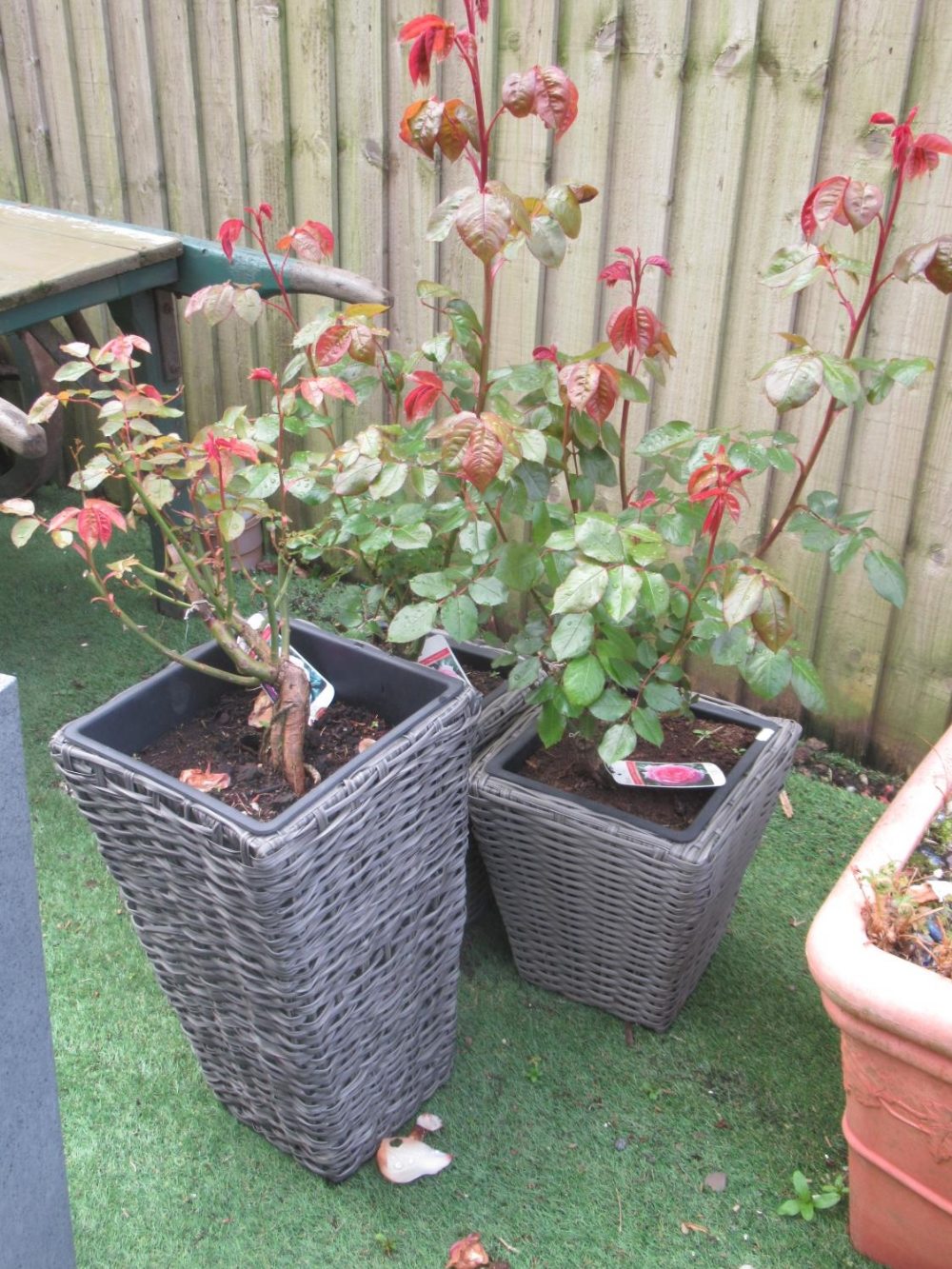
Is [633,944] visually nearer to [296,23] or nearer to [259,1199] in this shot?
[259,1199]

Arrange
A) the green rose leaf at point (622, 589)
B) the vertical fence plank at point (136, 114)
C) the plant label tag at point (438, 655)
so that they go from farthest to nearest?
the vertical fence plank at point (136, 114), the plant label tag at point (438, 655), the green rose leaf at point (622, 589)

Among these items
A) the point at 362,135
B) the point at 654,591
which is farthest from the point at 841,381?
the point at 362,135

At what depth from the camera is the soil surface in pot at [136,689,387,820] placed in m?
1.48

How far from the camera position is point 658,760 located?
188cm

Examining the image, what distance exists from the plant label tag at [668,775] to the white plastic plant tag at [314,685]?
0.47m

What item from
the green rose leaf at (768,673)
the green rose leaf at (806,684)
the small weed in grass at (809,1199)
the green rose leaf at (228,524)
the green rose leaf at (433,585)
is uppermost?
the green rose leaf at (228,524)

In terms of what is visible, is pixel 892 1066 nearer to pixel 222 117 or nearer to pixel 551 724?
pixel 551 724

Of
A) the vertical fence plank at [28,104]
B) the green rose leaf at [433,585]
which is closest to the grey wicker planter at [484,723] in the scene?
the green rose leaf at [433,585]

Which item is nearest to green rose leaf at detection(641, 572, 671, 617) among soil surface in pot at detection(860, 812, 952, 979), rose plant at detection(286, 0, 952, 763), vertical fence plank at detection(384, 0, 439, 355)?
rose plant at detection(286, 0, 952, 763)

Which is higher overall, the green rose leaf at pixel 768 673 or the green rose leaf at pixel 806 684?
the green rose leaf at pixel 768 673

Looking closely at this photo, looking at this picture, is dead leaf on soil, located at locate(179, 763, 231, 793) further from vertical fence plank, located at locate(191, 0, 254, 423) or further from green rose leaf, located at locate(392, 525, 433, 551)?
vertical fence plank, located at locate(191, 0, 254, 423)

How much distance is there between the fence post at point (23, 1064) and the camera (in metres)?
1.13

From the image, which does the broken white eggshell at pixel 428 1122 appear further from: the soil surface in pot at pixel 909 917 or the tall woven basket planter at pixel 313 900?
the soil surface in pot at pixel 909 917

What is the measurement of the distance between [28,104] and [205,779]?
9.18 feet
